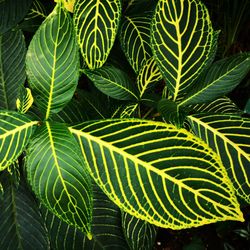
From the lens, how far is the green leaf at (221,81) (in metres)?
0.79

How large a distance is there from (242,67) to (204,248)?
90cm

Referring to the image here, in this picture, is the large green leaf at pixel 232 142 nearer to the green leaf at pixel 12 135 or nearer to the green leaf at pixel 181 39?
the green leaf at pixel 181 39

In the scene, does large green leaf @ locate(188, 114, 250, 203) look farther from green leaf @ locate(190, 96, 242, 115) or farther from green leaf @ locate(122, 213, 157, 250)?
green leaf @ locate(122, 213, 157, 250)

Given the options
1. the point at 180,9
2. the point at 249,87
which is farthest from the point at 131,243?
the point at 249,87

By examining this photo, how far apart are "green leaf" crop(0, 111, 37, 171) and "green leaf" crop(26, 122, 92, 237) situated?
2cm

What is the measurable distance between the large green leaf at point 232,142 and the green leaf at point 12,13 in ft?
2.05

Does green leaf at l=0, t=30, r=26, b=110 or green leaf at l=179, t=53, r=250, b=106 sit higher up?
green leaf at l=179, t=53, r=250, b=106

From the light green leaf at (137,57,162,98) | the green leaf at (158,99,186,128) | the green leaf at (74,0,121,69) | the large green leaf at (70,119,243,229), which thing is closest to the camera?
the large green leaf at (70,119,243,229)

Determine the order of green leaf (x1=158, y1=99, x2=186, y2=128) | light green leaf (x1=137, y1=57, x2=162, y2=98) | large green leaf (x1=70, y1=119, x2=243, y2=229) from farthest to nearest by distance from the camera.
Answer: light green leaf (x1=137, y1=57, x2=162, y2=98) → green leaf (x1=158, y1=99, x2=186, y2=128) → large green leaf (x1=70, y1=119, x2=243, y2=229)

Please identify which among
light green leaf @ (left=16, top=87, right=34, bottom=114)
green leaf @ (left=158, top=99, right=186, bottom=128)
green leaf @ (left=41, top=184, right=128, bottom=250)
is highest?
green leaf @ (left=158, top=99, right=186, bottom=128)

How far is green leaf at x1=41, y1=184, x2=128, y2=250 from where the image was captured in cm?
95

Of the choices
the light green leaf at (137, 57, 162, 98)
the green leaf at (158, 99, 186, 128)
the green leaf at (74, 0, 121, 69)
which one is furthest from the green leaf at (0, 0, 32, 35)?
the green leaf at (158, 99, 186, 128)

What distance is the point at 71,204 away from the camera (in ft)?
2.06

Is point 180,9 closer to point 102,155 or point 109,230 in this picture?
point 102,155
